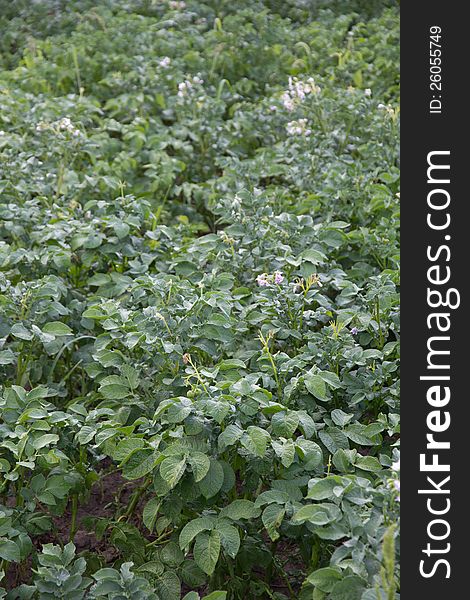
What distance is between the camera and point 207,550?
2.21m

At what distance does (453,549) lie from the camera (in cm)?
188

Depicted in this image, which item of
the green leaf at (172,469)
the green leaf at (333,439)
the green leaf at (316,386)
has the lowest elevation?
the green leaf at (172,469)

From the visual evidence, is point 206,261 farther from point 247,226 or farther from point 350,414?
point 350,414

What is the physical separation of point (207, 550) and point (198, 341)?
66 cm

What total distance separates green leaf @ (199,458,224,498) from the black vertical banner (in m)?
0.49

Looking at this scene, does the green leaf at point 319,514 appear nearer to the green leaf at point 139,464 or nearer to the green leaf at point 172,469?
the green leaf at point 172,469

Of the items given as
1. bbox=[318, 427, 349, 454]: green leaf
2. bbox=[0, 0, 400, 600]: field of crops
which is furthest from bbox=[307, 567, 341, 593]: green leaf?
bbox=[318, 427, 349, 454]: green leaf

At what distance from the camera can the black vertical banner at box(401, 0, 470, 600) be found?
1887mm

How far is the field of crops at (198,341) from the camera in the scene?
2.26 metres

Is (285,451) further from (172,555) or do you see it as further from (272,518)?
(172,555)

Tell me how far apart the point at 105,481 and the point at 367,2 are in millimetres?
4776

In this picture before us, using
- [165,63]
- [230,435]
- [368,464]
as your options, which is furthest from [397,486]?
[165,63]

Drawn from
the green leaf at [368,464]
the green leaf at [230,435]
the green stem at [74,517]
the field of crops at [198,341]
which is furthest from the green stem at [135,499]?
the green leaf at [368,464]

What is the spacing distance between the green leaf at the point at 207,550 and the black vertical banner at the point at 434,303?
0.49 metres
